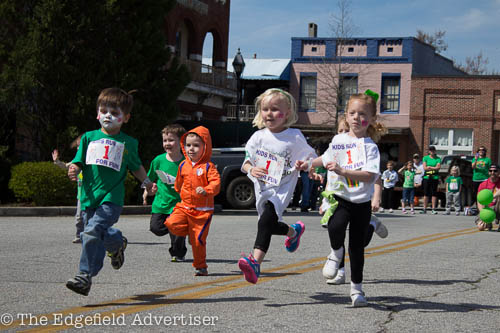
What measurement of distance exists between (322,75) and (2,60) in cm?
2879

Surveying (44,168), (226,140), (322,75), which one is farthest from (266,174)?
(322,75)

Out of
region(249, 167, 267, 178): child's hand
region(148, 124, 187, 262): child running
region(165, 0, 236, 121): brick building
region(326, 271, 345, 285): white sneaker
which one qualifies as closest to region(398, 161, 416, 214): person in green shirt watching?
region(165, 0, 236, 121): brick building

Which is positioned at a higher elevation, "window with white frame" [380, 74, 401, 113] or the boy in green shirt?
"window with white frame" [380, 74, 401, 113]

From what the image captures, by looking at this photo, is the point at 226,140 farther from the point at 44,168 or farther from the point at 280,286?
the point at 280,286

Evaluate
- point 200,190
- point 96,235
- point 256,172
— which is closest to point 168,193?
point 200,190

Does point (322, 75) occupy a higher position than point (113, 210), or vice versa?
point (322, 75)

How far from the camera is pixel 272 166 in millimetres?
6090

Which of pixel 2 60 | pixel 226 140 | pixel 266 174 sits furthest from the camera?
pixel 226 140

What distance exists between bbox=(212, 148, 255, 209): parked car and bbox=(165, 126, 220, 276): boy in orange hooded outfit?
35.6 ft

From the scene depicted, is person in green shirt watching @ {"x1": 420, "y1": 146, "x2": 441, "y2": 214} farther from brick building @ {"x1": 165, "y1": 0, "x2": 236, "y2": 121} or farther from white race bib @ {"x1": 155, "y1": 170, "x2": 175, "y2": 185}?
white race bib @ {"x1": 155, "y1": 170, "x2": 175, "y2": 185}

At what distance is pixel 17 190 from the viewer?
51.2ft

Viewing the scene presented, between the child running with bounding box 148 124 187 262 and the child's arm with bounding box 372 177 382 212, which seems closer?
the child's arm with bounding box 372 177 382 212

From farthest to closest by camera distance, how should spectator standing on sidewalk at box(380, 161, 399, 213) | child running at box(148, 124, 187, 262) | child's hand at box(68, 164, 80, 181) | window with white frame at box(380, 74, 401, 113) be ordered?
window with white frame at box(380, 74, 401, 113) < spectator standing on sidewalk at box(380, 161, 399, 213) < child running at box(148, 124, 187, 262) < child's hand at box(68, 164, 80, 181)

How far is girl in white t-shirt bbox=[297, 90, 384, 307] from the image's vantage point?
18.7 ft
